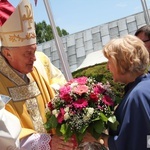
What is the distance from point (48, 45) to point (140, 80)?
57.4 feet

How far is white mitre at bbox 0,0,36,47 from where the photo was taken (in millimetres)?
3760

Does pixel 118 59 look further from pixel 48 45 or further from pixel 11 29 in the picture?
pixel 48 45

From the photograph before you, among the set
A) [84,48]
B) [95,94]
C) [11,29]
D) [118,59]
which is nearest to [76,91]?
[95,94]

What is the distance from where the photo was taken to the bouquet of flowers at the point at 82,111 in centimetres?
293

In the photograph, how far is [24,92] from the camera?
372cm

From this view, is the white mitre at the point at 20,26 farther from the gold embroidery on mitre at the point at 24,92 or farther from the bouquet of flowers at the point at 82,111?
the bouquet of flowers at the point at 82,111

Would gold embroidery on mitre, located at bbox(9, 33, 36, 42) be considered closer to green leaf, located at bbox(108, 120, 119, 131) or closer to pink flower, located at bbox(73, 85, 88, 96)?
pink flower, located at bbox(73, 85, 88, 96)

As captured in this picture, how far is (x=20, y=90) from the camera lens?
146 inches

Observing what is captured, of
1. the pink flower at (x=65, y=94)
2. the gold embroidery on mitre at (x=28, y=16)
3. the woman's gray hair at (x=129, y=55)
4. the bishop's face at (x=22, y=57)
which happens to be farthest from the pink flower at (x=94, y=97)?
the gold embroidery on mitre at (x=28, y=16)

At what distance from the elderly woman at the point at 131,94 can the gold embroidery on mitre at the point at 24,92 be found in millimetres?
1011

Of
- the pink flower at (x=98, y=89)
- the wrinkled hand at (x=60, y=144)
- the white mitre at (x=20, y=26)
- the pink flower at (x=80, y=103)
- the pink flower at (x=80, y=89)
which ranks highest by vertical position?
the white mitre at (x=20, y=26)

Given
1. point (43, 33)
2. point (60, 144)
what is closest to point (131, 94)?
point (60, 144)

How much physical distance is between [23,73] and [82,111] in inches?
37.4

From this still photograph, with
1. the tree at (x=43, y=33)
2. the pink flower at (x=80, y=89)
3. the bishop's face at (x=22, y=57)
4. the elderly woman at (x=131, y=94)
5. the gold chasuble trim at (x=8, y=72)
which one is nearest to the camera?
the elderly woman at (x=131, y=94)
